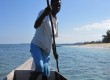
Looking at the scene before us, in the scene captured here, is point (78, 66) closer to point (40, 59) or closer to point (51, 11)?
point (40, 59)

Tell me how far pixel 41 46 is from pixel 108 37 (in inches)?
3080

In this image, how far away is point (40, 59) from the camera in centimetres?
596

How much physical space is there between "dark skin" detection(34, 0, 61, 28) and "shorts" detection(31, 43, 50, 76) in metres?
0.50

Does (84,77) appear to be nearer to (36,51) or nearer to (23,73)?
(23,73)

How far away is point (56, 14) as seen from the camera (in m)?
6.21

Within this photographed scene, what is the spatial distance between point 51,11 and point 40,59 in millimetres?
960

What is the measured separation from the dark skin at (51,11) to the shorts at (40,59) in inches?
19.8

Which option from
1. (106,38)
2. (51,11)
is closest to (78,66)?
(51,11)

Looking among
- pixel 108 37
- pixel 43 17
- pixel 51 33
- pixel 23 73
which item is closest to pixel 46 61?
pixel 51 33

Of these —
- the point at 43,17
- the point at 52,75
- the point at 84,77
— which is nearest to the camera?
the point at 43,17

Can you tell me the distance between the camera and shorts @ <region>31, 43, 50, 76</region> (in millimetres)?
5930

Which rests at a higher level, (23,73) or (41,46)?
(41,46)

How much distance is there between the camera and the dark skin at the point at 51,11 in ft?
18.7

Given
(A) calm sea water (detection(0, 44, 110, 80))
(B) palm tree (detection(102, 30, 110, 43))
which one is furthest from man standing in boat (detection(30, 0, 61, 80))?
(B) palm tree (detection(102, 30, 110, 43))
